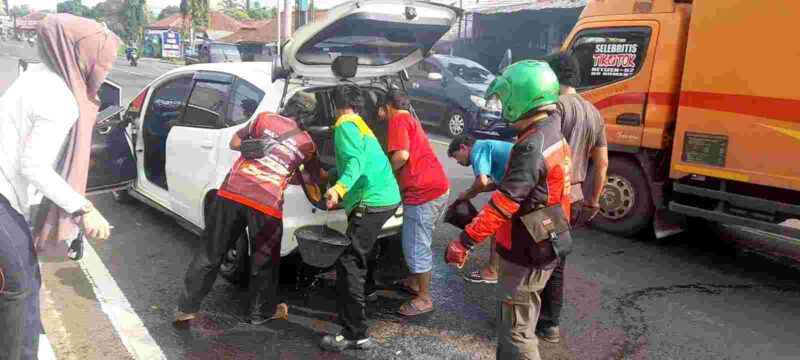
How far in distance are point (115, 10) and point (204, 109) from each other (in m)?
96.7

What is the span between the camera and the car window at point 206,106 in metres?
4.11

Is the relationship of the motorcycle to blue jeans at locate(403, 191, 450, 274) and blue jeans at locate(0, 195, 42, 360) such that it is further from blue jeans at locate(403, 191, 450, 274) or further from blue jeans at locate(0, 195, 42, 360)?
blue jeans at locate(0, 195, 42, 360)

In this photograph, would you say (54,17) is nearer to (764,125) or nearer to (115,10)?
(764,125)

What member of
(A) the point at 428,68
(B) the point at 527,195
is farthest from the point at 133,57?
(B) the point at 527,195

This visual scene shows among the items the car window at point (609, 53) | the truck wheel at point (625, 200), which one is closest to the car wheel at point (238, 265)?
the truck wheel at point (625, 200)

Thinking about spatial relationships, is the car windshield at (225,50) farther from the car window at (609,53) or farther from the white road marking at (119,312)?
the white road marking at (119,312)

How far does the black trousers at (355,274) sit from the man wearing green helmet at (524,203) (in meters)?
0.83

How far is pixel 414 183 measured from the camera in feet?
11.7

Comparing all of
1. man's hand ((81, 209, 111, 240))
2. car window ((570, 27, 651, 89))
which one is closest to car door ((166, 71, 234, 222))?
man's hand ((81, 209, 111, 240))

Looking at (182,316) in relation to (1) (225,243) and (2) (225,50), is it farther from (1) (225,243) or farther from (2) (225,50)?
(2) (225,50)

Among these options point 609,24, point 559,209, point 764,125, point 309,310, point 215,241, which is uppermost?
point 609,24

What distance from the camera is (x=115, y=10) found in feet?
289

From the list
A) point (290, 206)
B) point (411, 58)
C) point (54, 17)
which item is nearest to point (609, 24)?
point (411, 58)

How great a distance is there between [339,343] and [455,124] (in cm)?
859
